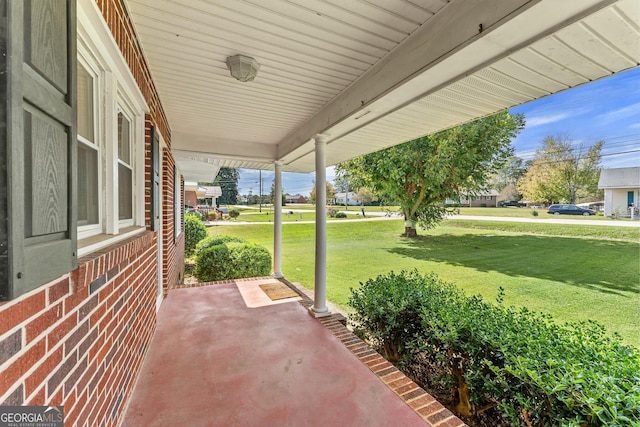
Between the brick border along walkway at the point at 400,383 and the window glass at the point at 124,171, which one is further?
the window glass at the point at 124,171

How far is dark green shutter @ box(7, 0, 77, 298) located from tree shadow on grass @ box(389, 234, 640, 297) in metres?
9.50

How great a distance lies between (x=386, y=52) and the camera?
2.27m

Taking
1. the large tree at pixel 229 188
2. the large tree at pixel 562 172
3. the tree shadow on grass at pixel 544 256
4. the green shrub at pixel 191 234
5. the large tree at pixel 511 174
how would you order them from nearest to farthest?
1. the tree shadow on grass at pixel 544 256
2. the green shrub at pixel 191 234
3. the large tree at pixel 562 172
4. the large tree at pixel 511 174
5. the large tree at pixel 229 188

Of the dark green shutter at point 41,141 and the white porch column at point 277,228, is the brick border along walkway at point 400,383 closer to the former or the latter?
the dark green shutter at point 41,141

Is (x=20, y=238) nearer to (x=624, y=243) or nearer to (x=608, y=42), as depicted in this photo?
(x=608, y=42)

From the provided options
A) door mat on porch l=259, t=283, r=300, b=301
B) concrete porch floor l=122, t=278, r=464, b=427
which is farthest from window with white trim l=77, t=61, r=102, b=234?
door mat on porch l=259, t=283, r=300, b=301

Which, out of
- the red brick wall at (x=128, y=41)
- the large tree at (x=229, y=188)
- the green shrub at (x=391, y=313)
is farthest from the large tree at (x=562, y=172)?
the large tree at (x=229, y=188)

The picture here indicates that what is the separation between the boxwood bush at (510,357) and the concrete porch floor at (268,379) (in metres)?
0.43

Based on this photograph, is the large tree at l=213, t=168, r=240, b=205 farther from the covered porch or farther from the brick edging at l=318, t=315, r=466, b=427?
the brick edging at l=318, t=315, r=466, b=427

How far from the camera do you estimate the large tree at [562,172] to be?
1767 centimetres

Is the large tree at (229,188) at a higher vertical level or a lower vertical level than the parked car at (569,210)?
higher

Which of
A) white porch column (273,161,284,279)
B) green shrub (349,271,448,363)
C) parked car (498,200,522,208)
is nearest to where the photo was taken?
green shrub (349,271,448,363)

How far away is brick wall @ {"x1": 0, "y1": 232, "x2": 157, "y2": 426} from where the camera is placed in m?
0.78

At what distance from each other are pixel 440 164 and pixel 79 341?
1052cm
